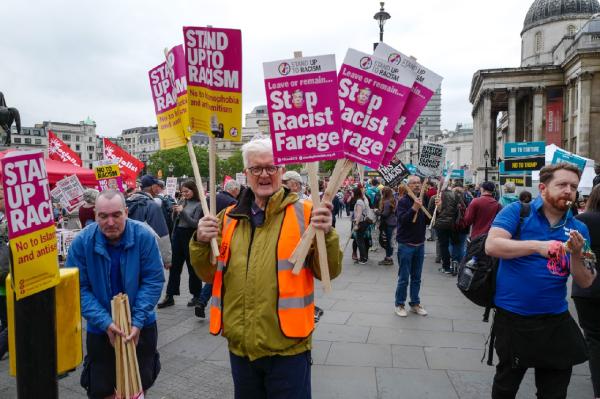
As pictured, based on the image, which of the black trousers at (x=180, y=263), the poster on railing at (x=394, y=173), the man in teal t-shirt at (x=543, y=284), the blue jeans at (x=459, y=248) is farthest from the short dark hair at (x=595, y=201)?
the blue jeans at (x=459, y=248)

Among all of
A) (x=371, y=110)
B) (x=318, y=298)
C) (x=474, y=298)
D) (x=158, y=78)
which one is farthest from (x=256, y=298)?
(x=318, y=298)

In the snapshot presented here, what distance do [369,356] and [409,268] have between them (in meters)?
1.92

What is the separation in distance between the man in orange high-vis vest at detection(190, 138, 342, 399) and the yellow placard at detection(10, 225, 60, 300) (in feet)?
2.43

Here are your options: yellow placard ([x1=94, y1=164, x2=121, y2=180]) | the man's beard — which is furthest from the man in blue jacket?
yellow placard ([x1=94, y1=164, x2=121, y2=180])

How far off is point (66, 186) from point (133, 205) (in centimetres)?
385

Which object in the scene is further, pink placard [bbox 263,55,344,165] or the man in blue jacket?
the man in blue jacket

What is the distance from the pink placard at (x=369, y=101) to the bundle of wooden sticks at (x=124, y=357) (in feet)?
5.77

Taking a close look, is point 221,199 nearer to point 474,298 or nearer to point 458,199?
point 474,298

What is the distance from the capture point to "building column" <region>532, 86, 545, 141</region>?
52.9 m

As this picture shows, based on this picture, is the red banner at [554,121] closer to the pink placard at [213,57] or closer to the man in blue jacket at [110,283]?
the pink placard at [213,57]

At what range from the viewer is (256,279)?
2662 millimetres

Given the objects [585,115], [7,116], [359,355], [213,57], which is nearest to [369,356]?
[359,355]

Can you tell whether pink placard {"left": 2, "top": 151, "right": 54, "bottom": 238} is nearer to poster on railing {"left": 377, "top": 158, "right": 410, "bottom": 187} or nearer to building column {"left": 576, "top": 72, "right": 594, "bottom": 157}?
poster on railing {"left": 377, "top": 158, "right": 410, "bottom": 187}

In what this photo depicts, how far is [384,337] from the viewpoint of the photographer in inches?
239
